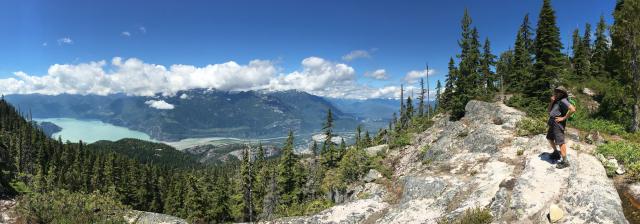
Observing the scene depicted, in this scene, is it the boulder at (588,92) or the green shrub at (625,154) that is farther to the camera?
the boulder at (588,92)

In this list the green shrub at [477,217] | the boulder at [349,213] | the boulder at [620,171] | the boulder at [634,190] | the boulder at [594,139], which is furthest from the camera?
the boulder at [594,139]

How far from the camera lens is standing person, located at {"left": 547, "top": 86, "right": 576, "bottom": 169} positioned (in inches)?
496

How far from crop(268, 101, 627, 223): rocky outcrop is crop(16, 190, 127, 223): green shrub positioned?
Answer: 7.90m

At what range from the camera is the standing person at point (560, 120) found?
12.6 meters

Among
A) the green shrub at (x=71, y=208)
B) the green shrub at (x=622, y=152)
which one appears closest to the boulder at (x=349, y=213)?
the green shrub at (x=71, y=208)

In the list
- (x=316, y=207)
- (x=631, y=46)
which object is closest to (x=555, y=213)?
(x=316, y=207)

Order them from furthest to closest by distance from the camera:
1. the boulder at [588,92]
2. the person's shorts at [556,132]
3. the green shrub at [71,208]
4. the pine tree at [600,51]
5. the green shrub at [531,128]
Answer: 1. the pine tree at [600,51]
2. the boulder at [588,92]
3. the green shrub at [531,128]
4. the green shrub at [71,208]
5. the person's shorts at [556,132]

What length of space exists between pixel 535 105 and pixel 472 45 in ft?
101

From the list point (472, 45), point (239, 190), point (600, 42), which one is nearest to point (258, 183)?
point (239, 190)

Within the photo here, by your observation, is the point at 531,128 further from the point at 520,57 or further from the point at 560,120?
the point at 520,57

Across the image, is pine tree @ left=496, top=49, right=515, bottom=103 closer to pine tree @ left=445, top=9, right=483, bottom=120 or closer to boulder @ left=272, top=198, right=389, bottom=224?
pine tree @ left=445, top=9, right=483, bottom=120

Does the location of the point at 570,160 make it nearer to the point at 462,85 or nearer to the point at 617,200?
the point at 617,200

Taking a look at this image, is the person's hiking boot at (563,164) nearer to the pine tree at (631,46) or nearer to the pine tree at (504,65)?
the pine tree at (631,46)

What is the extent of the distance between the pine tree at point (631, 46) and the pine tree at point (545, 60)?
43.2ft
